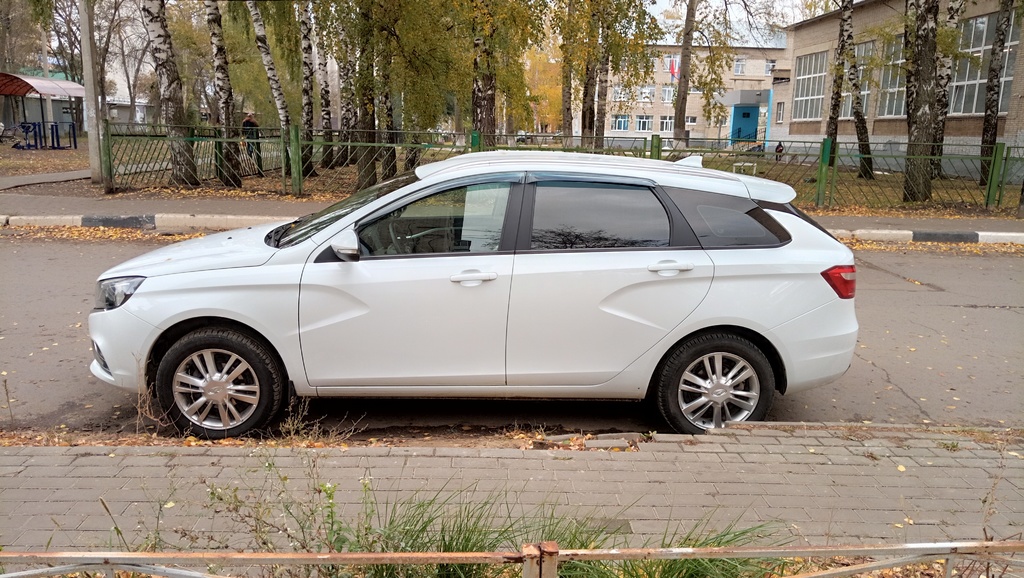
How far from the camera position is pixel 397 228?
15.3 ft

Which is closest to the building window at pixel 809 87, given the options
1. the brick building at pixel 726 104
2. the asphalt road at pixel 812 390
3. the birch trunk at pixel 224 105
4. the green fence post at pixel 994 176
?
the brick building at pixel 726 104

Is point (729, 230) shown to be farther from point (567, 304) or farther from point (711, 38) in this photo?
point (711, 38)

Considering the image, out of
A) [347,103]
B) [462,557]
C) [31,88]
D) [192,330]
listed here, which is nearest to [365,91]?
[347,103]

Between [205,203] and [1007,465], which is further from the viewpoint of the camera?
[205,203]

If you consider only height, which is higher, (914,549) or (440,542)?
(914,549)

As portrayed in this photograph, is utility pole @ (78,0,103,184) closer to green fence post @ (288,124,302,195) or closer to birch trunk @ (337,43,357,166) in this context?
green fence post @ (288,124,302,195)

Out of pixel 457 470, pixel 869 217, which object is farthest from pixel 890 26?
pixel 457 470

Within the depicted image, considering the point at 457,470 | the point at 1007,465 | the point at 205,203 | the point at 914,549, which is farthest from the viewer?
the point at 205,203

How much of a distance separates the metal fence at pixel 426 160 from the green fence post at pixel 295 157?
21mm

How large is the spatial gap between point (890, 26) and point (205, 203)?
25.2m

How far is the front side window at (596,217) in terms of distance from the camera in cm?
464

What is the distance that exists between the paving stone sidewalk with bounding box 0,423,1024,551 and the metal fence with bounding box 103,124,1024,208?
11161 millimetres

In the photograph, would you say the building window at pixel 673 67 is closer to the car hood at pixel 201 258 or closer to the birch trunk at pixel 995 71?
the birch trunk at pixel 995 71

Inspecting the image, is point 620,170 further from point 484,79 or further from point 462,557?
point 484,79
